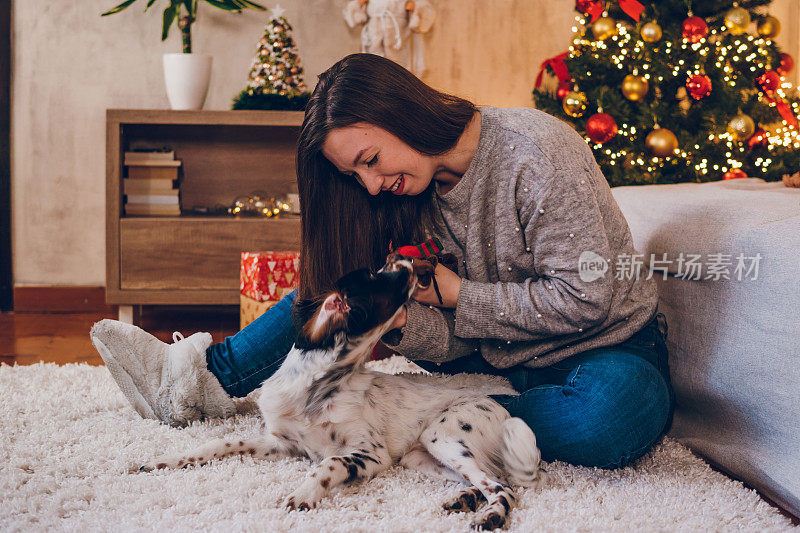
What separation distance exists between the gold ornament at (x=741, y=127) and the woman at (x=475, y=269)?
1789 millimetres

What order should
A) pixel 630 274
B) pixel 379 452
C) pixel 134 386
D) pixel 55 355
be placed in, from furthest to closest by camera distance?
1. pixel 55 355
2. pixel 134 386
3. pixel 630 274
4. pixel 379 452

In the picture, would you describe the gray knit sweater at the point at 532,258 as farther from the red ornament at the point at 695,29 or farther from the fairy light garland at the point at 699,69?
the red ornament at the point at 695,29

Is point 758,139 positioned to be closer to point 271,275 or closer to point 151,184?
point 271,275

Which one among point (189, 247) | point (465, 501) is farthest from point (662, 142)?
point (465, 501)

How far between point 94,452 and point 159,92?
8.73ft

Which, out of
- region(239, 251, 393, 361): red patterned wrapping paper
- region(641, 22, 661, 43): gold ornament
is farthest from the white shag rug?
region(641, 22, 661, 43): gold ornament

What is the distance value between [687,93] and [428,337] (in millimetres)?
2314

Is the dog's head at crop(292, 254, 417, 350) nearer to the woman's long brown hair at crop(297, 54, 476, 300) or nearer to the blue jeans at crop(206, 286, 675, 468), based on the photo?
the woman's long brown hair at crop(297, 54, 476, 300)

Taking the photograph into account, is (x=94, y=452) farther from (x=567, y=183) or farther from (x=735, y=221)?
(x=735, y=221)

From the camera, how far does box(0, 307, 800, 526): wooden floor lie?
2667mm

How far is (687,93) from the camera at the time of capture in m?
3.30

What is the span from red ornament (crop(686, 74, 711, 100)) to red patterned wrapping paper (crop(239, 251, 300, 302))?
198 cm

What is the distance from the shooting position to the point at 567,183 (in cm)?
151

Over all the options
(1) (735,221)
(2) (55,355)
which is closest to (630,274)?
(1) (735,221)
